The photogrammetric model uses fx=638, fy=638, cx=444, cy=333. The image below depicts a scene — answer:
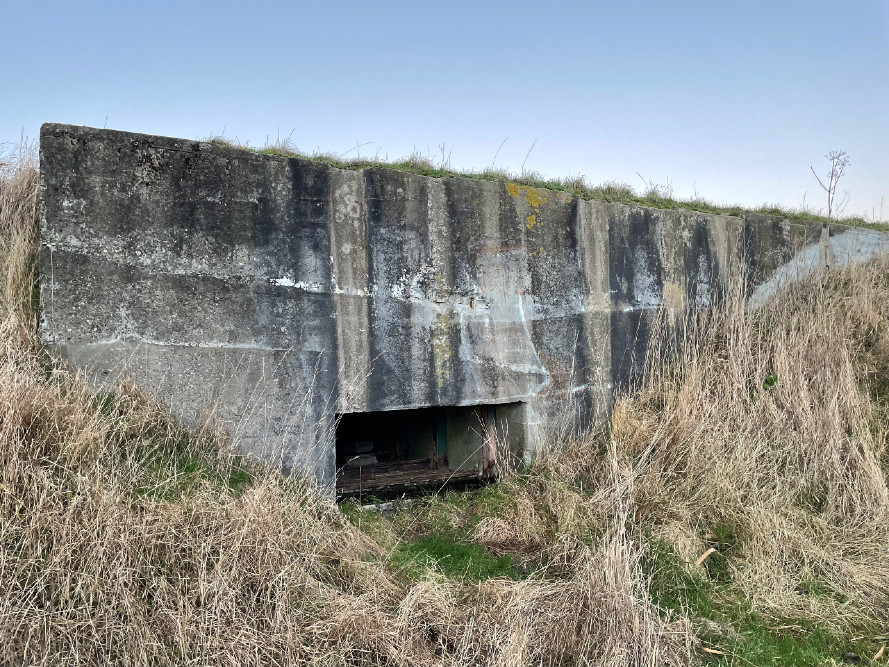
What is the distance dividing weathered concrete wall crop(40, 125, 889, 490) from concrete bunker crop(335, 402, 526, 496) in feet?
0.91

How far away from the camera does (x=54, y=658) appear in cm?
221

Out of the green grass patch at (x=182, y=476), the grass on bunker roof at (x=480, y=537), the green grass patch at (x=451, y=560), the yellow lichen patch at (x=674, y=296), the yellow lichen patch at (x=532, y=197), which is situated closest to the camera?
the grass on bunker roof at (x=480, y=537)

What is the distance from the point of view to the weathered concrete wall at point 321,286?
3398 millimetres

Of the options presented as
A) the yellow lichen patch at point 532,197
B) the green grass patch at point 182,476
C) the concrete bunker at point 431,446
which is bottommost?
the concrete bunker at point 431,446

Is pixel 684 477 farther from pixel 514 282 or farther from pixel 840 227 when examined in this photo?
pixel 840 227

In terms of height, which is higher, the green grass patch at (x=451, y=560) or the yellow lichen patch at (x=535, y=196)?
the yellow lichen patch at (x=535, y=196)

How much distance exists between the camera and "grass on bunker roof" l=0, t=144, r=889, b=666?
245 cm

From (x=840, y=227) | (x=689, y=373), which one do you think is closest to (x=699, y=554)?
(x=689, y=373)

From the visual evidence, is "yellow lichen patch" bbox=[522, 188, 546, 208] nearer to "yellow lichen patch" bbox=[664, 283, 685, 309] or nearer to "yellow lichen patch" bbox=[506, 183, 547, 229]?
"yellow lichen patch" bbox=[506, 183, 547, 229]

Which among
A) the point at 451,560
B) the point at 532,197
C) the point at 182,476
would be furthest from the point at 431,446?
the point at 182,476

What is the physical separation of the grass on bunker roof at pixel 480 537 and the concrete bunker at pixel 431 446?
34 cm

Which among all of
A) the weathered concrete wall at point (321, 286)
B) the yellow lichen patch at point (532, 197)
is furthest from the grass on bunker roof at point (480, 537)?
the yellow lichen patch at point (532, 197)

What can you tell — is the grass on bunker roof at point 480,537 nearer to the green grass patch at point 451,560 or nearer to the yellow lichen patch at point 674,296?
the green grass patch at point 451,560

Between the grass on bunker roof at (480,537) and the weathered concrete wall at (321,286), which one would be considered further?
the weathered concrete wall at (321,286)
